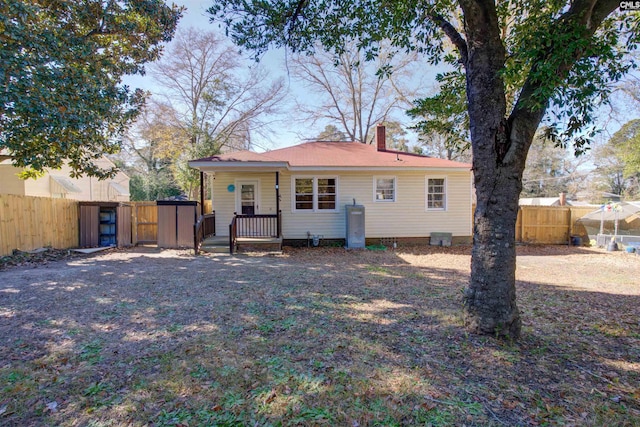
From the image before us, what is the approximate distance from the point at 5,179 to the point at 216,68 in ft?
46.6

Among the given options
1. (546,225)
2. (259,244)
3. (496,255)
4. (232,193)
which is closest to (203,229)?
(232,193)

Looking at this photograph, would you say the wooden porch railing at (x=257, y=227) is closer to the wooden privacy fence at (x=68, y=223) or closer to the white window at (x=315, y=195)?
the white window at (x=315, y=195)

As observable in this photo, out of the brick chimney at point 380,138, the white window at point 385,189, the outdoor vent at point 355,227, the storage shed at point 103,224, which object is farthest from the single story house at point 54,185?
the brick chimney at point 380,138

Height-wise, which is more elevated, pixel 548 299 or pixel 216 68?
pixel 216 68

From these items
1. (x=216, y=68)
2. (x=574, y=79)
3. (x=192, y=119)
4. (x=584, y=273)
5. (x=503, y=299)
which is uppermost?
(x=216, y=68)

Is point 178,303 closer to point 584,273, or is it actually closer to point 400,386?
point 400,386

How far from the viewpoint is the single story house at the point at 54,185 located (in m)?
14.2

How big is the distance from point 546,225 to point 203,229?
555 inches

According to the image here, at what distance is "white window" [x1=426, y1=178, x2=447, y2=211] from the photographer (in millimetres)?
12078

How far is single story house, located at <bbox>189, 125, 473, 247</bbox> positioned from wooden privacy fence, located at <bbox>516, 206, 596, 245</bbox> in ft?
10.3

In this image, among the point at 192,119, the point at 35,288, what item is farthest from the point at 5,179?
the point at 35,288

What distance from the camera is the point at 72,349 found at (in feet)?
11.4

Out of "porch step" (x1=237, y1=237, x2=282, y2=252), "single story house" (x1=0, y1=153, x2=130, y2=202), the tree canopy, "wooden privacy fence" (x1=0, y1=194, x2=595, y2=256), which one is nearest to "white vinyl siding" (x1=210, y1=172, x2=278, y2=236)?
"porch step" (x1=237, y1=237, x2=282, y2=252)

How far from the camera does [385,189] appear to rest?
39.3 feet
